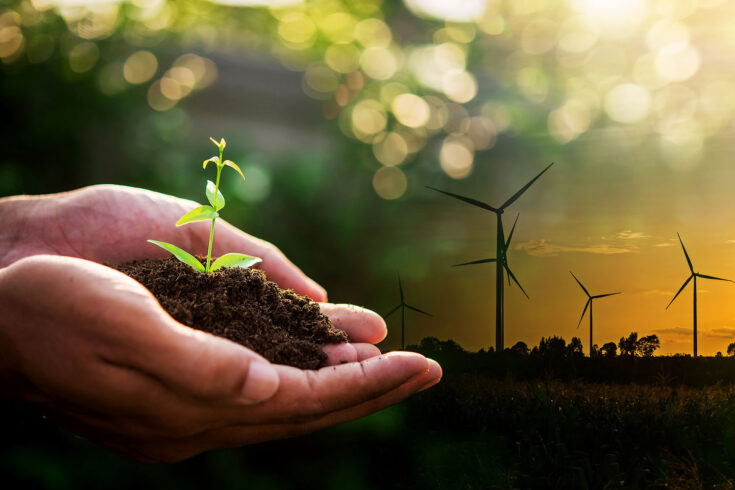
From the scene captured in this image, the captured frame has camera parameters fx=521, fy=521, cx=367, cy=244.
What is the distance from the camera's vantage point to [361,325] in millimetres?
3504

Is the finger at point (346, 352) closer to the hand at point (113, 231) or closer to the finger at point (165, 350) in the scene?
the finger at point (165, 350)

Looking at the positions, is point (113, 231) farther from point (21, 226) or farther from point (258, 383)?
point (258, 383)

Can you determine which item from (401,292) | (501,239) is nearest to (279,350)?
(401,292)

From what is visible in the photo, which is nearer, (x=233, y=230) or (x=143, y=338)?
(x=143, y=338)

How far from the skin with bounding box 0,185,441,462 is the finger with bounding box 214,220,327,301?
1.05m

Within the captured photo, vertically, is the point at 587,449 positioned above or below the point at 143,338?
below

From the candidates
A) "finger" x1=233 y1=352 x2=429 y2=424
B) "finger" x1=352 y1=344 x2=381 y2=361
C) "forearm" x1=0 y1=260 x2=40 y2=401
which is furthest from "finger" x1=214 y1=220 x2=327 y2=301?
"forearm" x1=0 y1=260 x2=40 y2=401

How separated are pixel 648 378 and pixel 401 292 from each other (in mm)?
2402

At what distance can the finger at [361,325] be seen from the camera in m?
3.50

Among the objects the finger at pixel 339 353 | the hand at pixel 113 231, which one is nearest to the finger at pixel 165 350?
the finger at pixel 339 353

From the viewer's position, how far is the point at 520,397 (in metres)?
4.41

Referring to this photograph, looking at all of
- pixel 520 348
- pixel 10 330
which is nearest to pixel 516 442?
pixel 520 348

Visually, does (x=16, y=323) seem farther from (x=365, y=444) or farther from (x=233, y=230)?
(x=365, y=444)

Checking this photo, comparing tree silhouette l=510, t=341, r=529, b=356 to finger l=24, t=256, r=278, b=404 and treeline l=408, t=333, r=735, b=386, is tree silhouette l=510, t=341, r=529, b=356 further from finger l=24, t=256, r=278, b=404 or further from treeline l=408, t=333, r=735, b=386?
finger l=24, t=256, r=278, b=404
